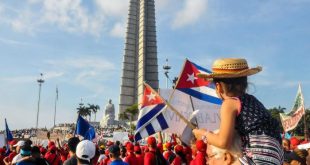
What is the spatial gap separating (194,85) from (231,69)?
6.42 m

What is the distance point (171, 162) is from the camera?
8.77 m

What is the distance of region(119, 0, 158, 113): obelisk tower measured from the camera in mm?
93562

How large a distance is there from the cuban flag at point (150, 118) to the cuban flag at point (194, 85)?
2.81 feet

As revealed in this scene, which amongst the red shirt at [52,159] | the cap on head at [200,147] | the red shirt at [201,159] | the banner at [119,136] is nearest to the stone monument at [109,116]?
the banner at [119,136]

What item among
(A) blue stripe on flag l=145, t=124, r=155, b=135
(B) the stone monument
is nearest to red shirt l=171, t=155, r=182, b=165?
(A) blue stripe on flag l=145, t=124, r=155, b=135

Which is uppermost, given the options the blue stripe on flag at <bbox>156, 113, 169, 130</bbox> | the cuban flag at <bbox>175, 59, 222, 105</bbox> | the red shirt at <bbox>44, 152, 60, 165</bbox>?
the cuban flag at <bbox>175, 59, 222, 105</bbox>

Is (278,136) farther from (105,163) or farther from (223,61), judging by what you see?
(105,163)

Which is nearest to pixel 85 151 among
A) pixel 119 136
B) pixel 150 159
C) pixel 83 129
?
pixel 150 159

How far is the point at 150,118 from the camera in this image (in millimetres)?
10109

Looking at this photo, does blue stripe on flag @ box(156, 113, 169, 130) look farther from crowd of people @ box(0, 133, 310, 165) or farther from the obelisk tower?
the obelisk tower

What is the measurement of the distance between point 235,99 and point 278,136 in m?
0.41

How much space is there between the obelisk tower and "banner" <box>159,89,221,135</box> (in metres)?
81.3

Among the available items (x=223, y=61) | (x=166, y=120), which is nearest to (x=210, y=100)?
(x=166, y=120)

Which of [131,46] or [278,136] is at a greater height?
[131,46]
